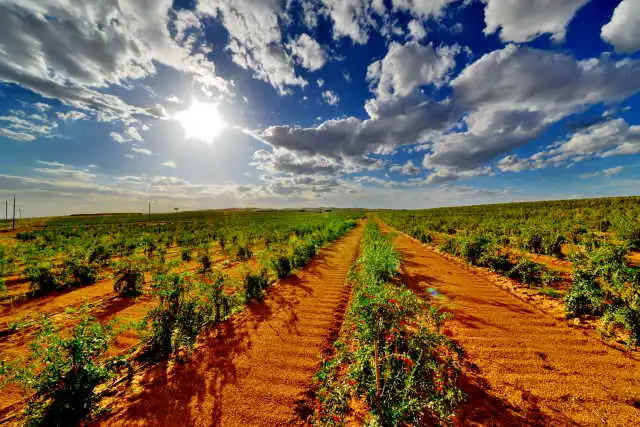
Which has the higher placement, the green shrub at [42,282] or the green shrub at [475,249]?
the green shrub at [475,249]

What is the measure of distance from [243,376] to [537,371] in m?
5.02

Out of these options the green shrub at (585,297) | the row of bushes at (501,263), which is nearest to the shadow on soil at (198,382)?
the green shrub at (585,297)

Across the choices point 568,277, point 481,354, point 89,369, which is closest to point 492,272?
point 568,277

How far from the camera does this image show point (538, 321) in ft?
17.9

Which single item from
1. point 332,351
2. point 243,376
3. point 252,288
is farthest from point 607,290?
point 252,288

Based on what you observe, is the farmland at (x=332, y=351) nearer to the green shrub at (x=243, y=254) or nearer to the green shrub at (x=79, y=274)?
the green shrub at (x=79, y=274)

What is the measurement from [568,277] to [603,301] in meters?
3.36

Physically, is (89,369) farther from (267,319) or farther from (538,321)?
(538,321)

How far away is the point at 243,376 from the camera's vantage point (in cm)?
387

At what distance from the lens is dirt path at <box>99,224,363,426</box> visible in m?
3.15

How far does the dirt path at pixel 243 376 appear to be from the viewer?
10.3ft

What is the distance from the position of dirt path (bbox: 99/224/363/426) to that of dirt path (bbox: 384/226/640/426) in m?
2.59

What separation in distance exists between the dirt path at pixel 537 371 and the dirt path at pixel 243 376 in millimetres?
2591

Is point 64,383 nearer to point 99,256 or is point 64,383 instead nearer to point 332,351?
point 332,351
